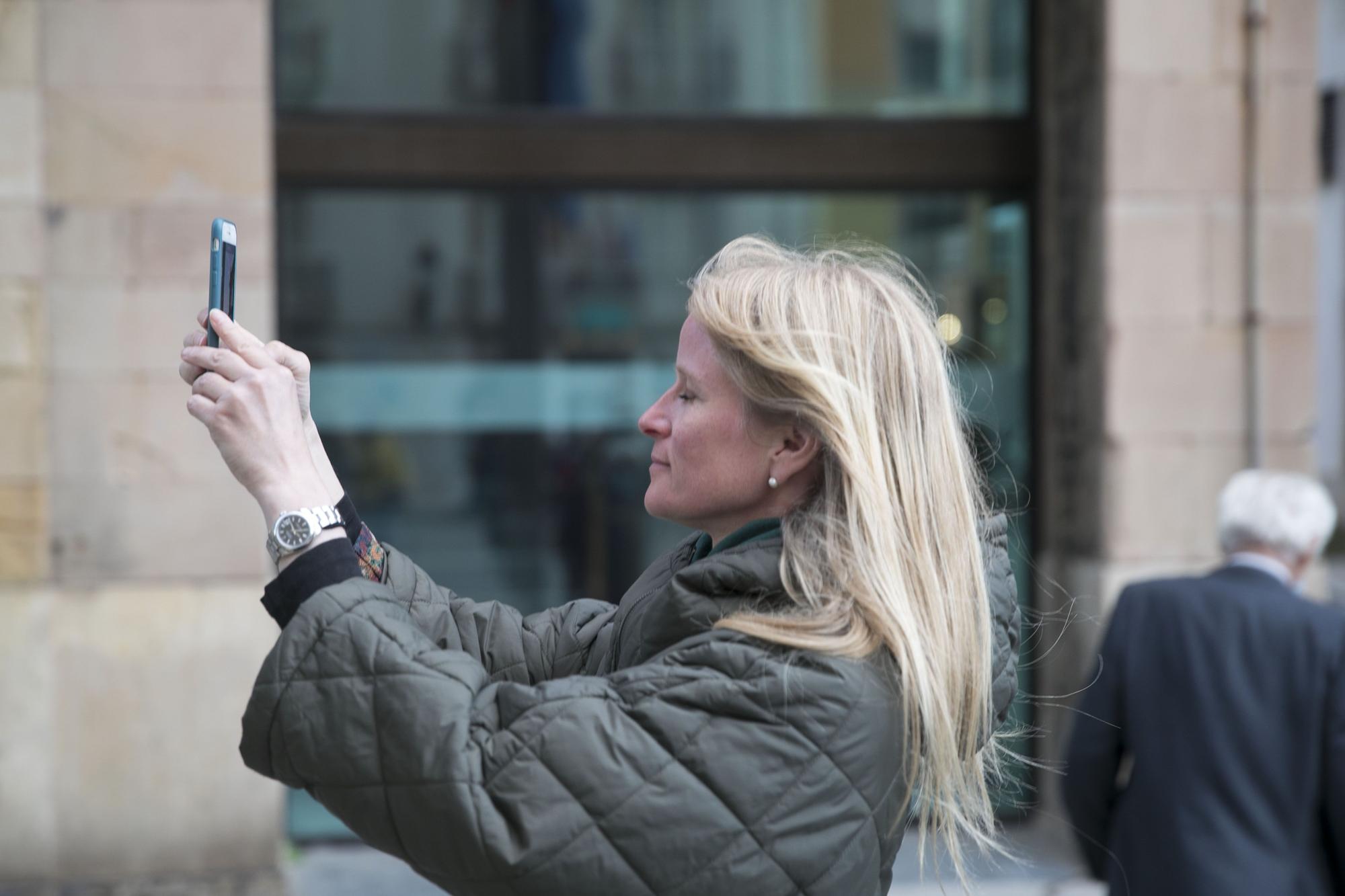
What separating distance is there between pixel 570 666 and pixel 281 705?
2.32ft

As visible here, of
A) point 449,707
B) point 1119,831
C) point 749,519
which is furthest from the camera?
point 1119,831

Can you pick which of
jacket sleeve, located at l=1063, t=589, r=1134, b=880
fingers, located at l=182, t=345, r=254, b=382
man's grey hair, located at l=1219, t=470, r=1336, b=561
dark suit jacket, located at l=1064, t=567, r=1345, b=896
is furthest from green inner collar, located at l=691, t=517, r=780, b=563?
man's grey hair, located at l=1219, t=470, r=1336, b=561

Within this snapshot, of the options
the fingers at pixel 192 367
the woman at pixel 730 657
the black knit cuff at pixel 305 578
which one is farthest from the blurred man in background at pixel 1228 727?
the fingers at pixel 192 367

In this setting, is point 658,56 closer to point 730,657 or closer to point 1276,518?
point 1276,518

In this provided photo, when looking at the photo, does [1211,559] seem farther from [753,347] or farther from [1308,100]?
[753,347]

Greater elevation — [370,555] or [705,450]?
[705,450]

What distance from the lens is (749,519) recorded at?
73.4 inches

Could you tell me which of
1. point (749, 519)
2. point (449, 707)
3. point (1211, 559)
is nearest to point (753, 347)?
point (749, 519)

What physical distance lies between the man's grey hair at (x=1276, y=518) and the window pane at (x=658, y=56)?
11.2 ft

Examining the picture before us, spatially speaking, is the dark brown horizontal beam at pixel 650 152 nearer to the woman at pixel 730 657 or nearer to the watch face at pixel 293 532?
the woman at pixel 730 657

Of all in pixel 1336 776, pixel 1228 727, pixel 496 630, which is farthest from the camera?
pixel 1228 727

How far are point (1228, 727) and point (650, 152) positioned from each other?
3.96m

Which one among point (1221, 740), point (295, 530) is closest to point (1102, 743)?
point (1221, 740)

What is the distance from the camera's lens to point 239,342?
1692 millimetres
